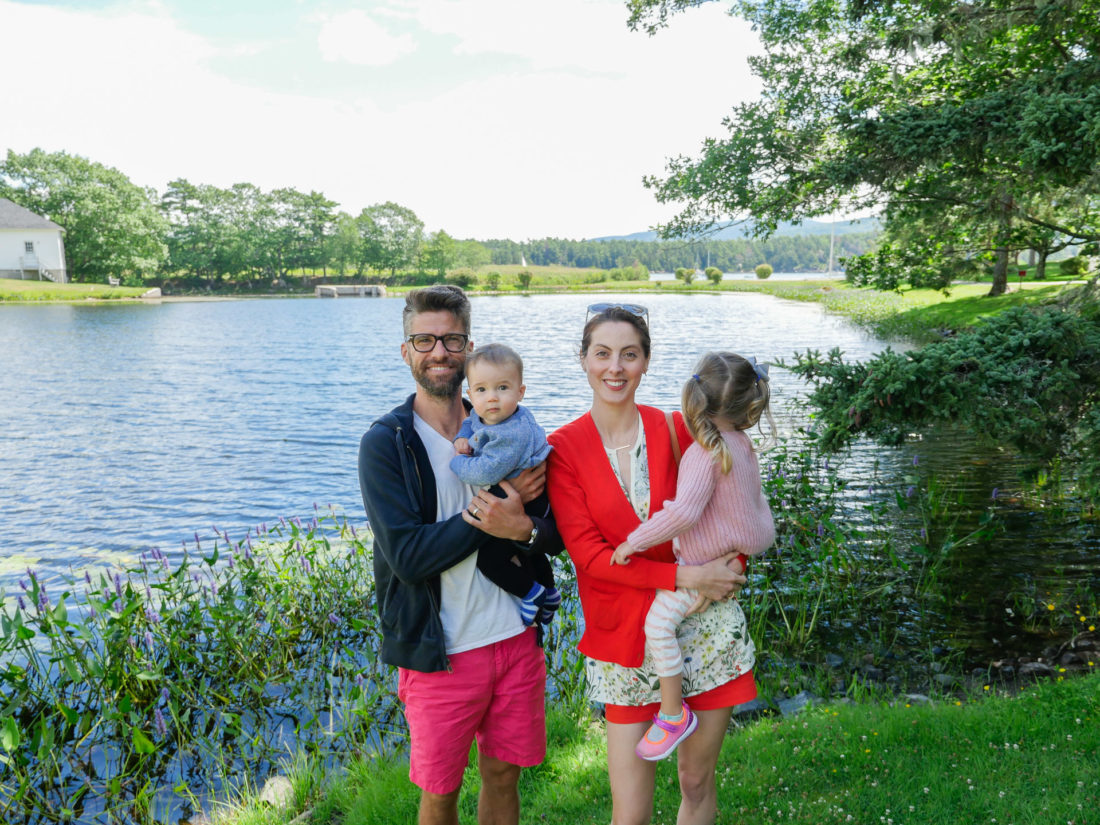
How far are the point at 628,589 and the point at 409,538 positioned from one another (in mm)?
796

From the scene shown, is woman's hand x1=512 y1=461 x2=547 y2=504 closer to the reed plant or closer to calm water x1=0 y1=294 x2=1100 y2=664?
calm water x1=0 y1=294 x2=1100 y2=664

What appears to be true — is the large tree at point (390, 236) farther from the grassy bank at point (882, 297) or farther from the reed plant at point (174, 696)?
the reed plant at point (174, 696)

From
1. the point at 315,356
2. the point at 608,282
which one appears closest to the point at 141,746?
the point at 315,356

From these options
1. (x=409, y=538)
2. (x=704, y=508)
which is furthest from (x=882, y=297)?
(x=409, y=538)

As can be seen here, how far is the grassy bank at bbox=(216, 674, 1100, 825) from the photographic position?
3.32 metres

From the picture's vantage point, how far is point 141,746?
4.06 metres

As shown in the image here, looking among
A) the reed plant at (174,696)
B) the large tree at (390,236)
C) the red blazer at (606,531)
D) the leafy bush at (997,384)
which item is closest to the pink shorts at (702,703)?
the red blazer at (606,531)

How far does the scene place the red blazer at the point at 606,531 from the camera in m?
2.67

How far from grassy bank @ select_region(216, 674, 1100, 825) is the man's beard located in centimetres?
209

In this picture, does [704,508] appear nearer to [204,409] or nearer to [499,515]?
[499,515]

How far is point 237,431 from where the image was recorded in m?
15.8

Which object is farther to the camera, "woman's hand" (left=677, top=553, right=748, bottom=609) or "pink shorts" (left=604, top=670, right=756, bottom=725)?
"pink shorts" (left=604, top=670, right=756, bottom=725)

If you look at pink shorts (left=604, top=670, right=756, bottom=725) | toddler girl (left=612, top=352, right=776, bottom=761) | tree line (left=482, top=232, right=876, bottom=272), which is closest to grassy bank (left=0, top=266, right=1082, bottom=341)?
toddler girl (left=612, top=352, right=776, bottom=761)

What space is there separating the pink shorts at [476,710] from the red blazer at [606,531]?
271 mm
